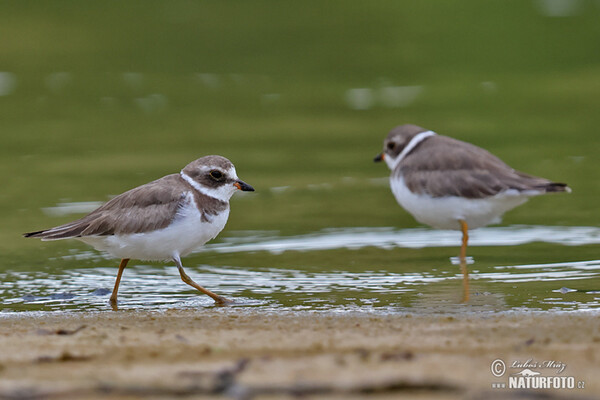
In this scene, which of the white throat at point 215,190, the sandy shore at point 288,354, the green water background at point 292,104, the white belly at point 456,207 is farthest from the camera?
the green water background at point 292,104

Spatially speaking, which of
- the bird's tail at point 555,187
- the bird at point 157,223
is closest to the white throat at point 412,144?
the bird's tail at point 555,187

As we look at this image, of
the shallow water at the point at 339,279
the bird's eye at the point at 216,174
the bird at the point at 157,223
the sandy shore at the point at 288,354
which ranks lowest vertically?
the sandy shore at the point at 288,354

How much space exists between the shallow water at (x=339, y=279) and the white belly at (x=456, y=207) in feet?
1.32

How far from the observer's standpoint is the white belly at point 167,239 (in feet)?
26.4

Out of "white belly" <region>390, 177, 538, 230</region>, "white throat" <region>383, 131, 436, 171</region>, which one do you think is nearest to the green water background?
"white belly" <region>390, 177, 538, 230</region>

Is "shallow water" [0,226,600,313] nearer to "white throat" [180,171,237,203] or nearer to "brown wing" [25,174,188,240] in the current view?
"brown wing" [25,174,188,240]

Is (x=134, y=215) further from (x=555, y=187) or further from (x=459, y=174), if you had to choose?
(x=555, y=187)

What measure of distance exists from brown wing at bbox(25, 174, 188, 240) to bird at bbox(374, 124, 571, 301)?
269 centimetres

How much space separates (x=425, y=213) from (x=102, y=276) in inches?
127

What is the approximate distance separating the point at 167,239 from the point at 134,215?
0.35 meters

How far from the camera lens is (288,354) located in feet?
18.6

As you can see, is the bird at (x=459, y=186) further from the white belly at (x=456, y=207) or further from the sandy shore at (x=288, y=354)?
the sandy shore at (x=288, y=354)

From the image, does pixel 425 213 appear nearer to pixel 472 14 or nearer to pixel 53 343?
pixel 53 343

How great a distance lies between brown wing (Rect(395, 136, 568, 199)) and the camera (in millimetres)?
9438
